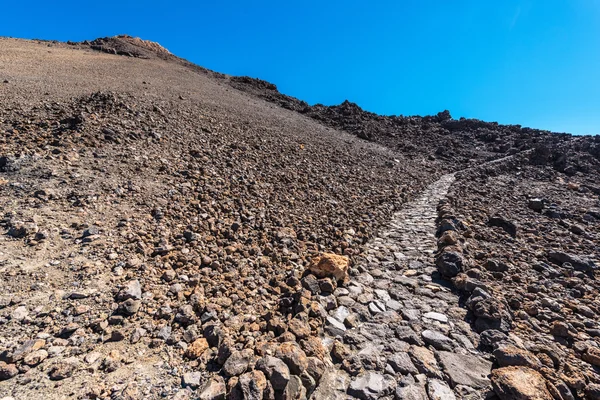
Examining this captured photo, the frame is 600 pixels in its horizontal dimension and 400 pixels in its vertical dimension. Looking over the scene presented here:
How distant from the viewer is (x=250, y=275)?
13.5 feet

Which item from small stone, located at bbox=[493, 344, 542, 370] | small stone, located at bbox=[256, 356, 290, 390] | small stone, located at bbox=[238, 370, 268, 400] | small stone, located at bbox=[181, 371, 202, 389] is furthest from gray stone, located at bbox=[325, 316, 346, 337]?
small stone, located at bbox=[493, 344, 542, 370]

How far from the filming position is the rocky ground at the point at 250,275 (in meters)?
2.57

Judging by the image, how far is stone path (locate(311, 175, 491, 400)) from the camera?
2.66m

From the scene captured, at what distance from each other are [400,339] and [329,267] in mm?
1386

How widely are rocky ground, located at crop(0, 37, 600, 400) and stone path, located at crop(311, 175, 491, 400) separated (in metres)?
0.02

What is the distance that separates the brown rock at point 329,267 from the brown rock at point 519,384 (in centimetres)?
211

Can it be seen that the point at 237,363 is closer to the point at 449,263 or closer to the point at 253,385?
the point at 253,385

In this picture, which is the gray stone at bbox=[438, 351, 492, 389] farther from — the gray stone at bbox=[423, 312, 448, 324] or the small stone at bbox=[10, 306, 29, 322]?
the small stone at bbox=[10, 306, 29, 322]

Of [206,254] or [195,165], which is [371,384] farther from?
[195,165]

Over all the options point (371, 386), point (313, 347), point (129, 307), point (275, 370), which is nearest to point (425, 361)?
point (371, 386)

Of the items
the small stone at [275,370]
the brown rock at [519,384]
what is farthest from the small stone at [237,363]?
the brown rock at [519,384]

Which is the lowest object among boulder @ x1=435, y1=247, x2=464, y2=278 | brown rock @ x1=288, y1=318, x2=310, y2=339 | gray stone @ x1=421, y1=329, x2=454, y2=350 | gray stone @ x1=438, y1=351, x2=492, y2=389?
brown rock @ x1=288, y1=318, x2=310, y2=339

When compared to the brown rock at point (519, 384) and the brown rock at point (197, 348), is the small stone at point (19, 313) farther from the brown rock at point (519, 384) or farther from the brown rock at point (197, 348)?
the brown rock at point (519, 384)

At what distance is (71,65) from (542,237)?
2180cm
